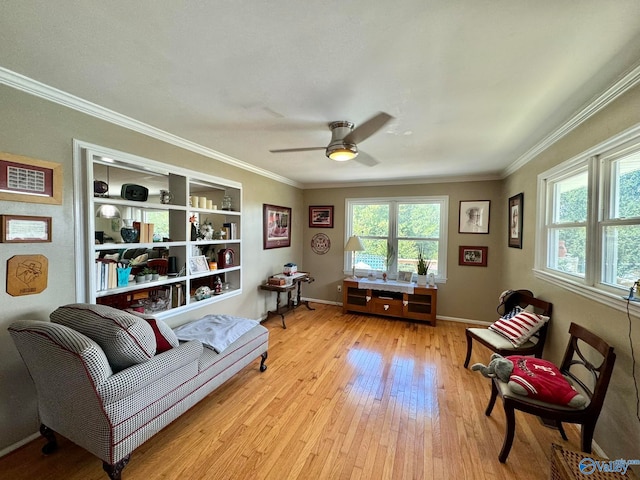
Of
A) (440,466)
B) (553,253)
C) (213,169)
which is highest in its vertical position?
(213,169)

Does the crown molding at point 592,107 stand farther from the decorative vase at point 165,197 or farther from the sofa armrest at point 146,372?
the decorative vase at point 165,197

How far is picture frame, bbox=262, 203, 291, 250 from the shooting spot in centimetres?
418

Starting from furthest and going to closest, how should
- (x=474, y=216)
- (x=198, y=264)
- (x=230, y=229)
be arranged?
1. (x=474, y=216)
2. (x=230, y=229)
3. (x=198, y=264)

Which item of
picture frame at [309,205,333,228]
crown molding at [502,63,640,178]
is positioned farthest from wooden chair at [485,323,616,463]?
picture frame at [309,205,333,228]

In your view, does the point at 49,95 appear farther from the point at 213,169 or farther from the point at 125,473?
the point at 125,473

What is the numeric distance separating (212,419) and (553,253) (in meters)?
3.45

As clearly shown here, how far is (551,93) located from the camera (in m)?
1.70

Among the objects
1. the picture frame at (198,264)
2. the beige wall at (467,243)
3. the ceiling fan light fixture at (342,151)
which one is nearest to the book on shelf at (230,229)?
the picture frame at (198,264)

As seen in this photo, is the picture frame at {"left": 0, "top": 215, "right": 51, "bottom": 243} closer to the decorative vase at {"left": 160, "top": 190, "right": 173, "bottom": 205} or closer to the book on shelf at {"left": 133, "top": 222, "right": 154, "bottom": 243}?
the book on shelf at {"left": 133, "top": 222, "right": 154, "bottom": 243}

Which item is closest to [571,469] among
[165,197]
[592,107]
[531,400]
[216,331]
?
[531,400]

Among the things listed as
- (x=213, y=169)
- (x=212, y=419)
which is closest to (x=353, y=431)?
(x=212, y=419)

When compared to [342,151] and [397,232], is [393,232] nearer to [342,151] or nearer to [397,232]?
[397,232]

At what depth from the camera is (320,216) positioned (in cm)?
522

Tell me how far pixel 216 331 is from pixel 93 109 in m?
2.06
